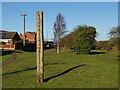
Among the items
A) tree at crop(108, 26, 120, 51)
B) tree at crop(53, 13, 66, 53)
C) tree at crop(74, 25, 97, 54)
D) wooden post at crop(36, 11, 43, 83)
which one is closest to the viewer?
wooden post at crop(36, 11, 43, 83)

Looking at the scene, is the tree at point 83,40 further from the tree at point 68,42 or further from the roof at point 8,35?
the roof at point 8,35

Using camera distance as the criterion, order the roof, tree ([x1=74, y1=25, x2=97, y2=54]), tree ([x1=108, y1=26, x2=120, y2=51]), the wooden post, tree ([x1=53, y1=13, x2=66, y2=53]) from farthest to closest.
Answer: the roof < tree ([x1=53, y1=13, x2=66, y2=53]) < tree ([x1=74, y1=25, x2=97, y2=54]) < tree ([x1=108, y1=26, x2=120, y2=51]) < the wooden post

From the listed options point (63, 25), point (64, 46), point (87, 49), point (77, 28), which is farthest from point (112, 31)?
point (64, 46)

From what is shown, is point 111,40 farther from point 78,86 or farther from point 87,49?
point 78,86

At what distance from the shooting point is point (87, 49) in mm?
47625

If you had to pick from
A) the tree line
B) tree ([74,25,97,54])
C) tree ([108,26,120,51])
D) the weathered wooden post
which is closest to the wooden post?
the weathered wooden post

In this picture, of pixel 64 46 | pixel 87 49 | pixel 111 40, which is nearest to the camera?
pixel 111 40

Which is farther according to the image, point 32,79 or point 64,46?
point 64,46

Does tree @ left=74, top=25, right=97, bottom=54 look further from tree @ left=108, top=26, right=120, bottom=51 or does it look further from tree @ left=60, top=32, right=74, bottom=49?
tree @ left=108, top=26, right=120, bottom=51

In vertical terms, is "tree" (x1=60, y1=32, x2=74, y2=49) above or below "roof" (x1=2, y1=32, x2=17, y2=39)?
below

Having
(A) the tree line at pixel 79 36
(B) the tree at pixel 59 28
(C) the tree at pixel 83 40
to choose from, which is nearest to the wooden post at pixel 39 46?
(A) the tree line at pixel 79 36

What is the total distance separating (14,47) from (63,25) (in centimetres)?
1687

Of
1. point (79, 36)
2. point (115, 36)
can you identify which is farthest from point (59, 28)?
point (115, 36)

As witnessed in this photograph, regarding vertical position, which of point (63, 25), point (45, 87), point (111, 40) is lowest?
point (45, 87)
